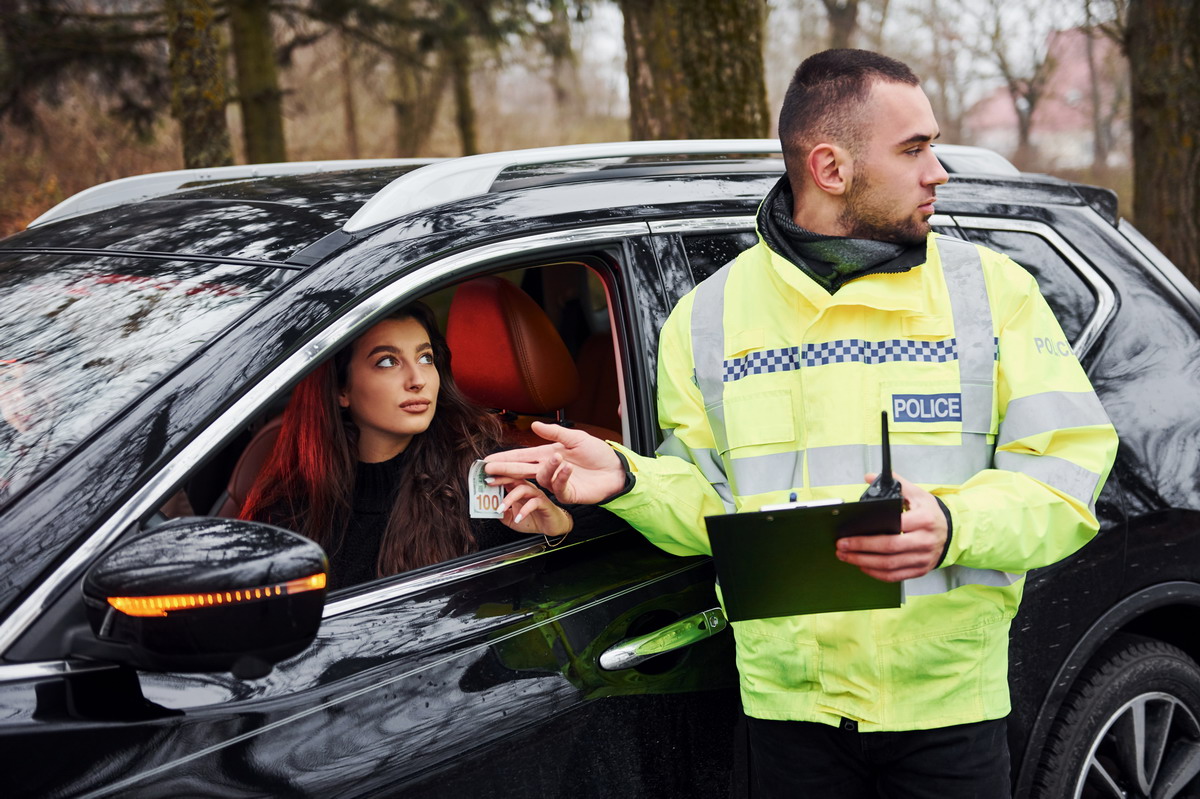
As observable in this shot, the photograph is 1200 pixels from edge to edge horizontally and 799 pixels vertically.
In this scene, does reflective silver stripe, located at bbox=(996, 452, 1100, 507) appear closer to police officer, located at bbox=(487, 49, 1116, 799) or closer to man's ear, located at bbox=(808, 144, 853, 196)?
police officer, located at bbox=(487, 49, 1116, 799)

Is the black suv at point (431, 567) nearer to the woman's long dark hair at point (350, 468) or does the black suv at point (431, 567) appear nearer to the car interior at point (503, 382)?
the car interior at point (503, 382)

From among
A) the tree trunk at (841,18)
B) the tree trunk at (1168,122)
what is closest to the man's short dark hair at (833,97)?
the tree trunk at (1168,122)

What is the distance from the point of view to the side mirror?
150 centimetres

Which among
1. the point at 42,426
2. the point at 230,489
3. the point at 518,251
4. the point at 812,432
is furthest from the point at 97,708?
the point at 230,489

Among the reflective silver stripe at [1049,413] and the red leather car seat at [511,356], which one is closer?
the reflective silver stripe at [1049,413]

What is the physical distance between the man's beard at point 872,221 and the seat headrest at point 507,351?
0.90 meters

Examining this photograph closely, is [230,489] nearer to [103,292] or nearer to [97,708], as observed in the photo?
[103,292]

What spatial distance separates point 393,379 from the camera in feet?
8.03

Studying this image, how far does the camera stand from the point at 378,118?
2519 cm

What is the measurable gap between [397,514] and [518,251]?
1.99 ft

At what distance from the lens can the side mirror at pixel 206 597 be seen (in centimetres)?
150

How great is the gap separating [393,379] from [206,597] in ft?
3.25

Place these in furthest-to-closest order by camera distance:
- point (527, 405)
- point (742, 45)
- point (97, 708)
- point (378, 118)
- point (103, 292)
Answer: point (378, 118) → point (742, 45) → point (527, 405) → point (103, 292) → point (97, 708)

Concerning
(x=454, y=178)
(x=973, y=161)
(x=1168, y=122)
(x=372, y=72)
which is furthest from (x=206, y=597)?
(x=372, y=72)
